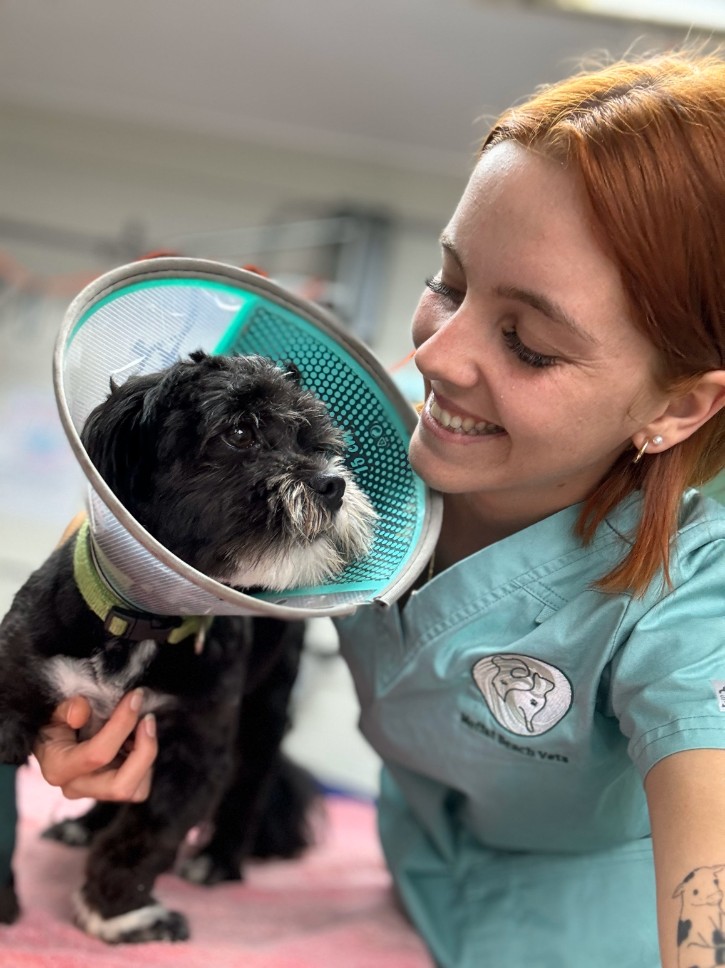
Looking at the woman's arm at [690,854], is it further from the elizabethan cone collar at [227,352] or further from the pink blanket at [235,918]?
the pink blanket at [235,918]

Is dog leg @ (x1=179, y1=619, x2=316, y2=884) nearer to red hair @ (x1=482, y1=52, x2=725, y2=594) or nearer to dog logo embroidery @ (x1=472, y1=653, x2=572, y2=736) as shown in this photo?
dog logo embroidery @ (x1=472, y1=653, x2=572, y2=736)

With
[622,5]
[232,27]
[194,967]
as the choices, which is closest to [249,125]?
[232,27]

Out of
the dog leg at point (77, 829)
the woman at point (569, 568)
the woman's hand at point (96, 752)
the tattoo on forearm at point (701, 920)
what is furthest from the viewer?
the dog leg at point (77, 829)

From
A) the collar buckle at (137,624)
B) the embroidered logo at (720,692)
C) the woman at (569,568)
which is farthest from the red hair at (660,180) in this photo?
the collar buckle at (137,624)

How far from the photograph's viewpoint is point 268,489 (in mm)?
1005

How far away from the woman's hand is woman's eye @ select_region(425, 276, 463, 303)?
54 cm

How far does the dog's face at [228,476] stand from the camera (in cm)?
98

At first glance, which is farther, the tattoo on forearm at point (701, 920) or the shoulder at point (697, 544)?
the shoulder at point (697, 544)

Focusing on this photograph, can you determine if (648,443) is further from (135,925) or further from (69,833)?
(69,833)

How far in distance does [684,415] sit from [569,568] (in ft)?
0.69

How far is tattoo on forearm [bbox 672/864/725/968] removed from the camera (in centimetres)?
81

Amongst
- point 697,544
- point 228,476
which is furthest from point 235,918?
point 697,544

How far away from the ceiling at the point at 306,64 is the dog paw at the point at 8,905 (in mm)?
2767

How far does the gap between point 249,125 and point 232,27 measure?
67 cm
